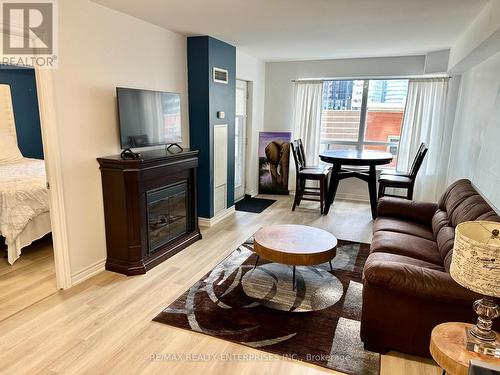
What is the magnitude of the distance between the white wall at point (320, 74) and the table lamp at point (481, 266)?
4328 mm

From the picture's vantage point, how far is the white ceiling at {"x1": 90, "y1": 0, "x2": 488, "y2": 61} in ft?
9.05

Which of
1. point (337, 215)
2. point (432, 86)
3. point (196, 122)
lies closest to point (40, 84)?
point (196, 122)

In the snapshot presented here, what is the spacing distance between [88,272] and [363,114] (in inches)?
189

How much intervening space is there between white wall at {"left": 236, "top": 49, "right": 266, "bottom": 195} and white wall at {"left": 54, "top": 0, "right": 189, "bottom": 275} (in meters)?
2.29

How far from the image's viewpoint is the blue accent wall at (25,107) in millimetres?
5129

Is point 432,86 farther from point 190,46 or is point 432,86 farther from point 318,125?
point 190,46

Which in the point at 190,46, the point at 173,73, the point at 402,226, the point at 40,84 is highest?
the point at 190,46

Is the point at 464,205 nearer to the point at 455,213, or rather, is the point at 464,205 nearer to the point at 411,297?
the point at 455,213

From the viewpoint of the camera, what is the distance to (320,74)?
18.8ft

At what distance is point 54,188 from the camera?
263cm

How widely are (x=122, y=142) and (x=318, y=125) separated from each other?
3738 millimetres

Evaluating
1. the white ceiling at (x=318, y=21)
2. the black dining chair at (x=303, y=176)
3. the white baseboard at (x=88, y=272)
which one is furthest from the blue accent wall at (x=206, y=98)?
the white baseboard at (x=88, y=272)

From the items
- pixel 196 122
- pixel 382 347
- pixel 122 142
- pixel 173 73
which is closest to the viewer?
pixel 382 347

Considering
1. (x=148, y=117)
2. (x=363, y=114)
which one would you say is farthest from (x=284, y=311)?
(x=363, y=114)
